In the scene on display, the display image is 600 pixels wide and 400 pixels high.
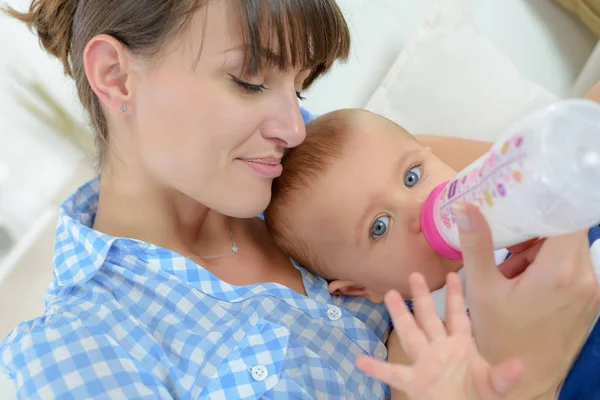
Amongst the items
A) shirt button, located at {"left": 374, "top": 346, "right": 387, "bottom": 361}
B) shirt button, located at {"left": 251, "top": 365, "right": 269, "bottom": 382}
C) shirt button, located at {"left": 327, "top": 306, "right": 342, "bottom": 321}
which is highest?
shirt button, located at {"left": 327, "top": 306, "right": 342, "bottom": 321}

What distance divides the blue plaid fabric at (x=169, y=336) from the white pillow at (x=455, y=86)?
2.89ft

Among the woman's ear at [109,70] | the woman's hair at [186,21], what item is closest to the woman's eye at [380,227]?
the woman's hair at [186,21]

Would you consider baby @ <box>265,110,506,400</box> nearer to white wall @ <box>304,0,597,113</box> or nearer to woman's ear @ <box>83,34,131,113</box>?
woman's ear @ <box>83,34,131,113</box>

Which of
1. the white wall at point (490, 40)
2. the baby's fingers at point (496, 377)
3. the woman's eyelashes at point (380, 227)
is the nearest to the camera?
the baby's fingers at point (496, 377)

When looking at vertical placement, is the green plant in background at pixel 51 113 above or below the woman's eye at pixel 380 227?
below

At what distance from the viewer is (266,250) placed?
1431mm

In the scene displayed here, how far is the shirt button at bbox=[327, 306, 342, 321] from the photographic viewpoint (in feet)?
3.98

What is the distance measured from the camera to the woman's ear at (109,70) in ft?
3.46

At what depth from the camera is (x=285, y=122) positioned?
1.09 m

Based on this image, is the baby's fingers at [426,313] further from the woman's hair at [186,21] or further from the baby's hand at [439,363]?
the woman's hair at [186,21]

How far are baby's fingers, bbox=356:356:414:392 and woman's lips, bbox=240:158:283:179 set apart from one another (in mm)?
544

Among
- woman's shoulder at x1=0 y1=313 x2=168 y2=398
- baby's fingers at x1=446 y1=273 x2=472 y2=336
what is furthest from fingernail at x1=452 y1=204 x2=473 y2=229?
woman's shoulder at x1=0 y1=313 x2=168 y2=398

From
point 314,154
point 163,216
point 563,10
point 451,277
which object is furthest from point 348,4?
point 451,277

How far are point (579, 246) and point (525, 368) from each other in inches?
8.4
